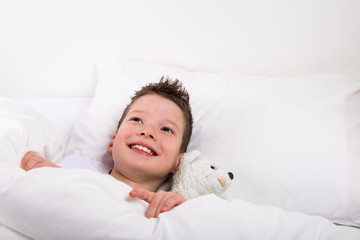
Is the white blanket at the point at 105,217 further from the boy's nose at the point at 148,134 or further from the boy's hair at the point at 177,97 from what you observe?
the boy's hair at the point at 177,97

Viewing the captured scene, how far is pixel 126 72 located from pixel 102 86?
0.34 ft

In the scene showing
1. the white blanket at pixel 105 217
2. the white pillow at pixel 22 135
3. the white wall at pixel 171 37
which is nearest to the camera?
the white blanket at pixel 105 217

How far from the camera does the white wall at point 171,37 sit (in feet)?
3.71

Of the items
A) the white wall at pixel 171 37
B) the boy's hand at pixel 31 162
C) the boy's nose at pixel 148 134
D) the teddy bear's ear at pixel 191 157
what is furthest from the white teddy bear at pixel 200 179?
the white wall at pixel 171 37

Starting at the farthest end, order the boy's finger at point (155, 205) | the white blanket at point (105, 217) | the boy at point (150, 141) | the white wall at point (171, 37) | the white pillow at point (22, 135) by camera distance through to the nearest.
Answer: the white wall at point (171, 37) → the boy at point (150, 141) → the white pillow at point (22, 135) → the boy's finger at point (155, 205) → the white blanket at point (105, 217)

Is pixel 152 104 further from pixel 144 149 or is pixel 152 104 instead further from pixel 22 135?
pixel 22 135

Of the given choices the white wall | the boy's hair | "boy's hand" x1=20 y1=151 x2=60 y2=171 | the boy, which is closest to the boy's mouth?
the boy

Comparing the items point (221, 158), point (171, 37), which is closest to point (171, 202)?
point (221, 158)

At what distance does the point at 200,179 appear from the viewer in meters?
0.85

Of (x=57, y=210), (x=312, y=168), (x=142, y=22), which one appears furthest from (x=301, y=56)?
(x=57, y=210)

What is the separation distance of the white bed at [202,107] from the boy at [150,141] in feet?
0.26

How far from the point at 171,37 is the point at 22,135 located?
66 cm

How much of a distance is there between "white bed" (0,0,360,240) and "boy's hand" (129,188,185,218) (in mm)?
24

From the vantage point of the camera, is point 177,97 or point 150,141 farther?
point 177,97
